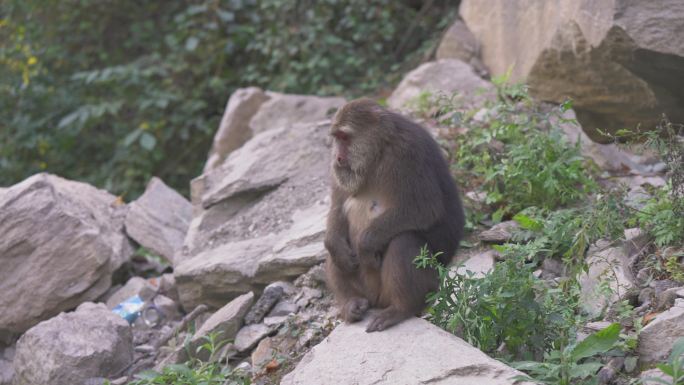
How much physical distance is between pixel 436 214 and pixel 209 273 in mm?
2466

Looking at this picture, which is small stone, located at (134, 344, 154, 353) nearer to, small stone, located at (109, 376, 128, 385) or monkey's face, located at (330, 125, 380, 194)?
small stone, located at (109, 376, 128, 385)

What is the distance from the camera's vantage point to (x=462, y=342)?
4449 mm

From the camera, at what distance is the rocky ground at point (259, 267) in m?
4.75

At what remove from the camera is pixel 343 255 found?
17.3 ft

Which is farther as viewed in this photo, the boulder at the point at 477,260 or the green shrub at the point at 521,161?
the green shrub at the point at 521,161

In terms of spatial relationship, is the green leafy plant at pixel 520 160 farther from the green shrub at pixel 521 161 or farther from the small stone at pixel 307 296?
the small stone at pixel 307 296

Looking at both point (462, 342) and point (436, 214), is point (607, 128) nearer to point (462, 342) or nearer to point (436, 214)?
point (436, 214)

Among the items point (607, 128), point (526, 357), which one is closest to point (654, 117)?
point (607, 128)

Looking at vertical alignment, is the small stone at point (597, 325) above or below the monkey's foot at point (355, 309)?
below

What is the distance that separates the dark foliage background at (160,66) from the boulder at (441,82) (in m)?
2.09

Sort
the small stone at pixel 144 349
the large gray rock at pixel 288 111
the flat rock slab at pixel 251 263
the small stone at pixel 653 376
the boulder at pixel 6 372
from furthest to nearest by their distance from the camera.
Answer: the large gray rock at pixel 288 111 < the small stone at pixel 144 349 < the boulder at pixel 6 372 < the flat rock slab at pixel 251 263 < the small stone at pixel 653 376

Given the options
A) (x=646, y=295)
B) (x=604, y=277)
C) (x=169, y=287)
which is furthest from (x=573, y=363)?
(x=169, y=287)

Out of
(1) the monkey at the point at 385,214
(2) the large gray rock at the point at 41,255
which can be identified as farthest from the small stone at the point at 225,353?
(2) the large gray rock at the point at 41,255

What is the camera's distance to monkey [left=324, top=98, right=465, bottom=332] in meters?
4.94
